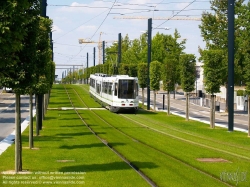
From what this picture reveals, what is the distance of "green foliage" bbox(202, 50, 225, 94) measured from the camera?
3556cm

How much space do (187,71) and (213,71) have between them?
6.39m

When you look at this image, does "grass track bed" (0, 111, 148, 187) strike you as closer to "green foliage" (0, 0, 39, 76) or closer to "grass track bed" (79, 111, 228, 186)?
"grass track bed" (79, 111, 228, 186)

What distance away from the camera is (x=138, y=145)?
80.3 ft

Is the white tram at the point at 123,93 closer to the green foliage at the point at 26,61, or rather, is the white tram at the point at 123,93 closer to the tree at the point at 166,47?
the green foliage at the point at 26,61

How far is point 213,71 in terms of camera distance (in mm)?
35625

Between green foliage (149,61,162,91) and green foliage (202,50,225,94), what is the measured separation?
17.9 meters

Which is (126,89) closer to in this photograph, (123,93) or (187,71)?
(123,93)

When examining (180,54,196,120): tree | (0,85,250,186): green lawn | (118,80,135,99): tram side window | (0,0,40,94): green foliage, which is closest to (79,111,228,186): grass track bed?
(0,85,250,186): green lawn

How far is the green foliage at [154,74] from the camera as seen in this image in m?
53.9

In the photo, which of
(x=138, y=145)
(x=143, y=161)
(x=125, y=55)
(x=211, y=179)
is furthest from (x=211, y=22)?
(x=125, y=55)

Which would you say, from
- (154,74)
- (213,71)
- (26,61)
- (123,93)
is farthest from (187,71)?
(26,61)

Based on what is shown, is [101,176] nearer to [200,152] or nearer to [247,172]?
[247,172]

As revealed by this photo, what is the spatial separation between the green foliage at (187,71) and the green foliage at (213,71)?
5725mm

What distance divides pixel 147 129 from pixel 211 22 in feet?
77.3
